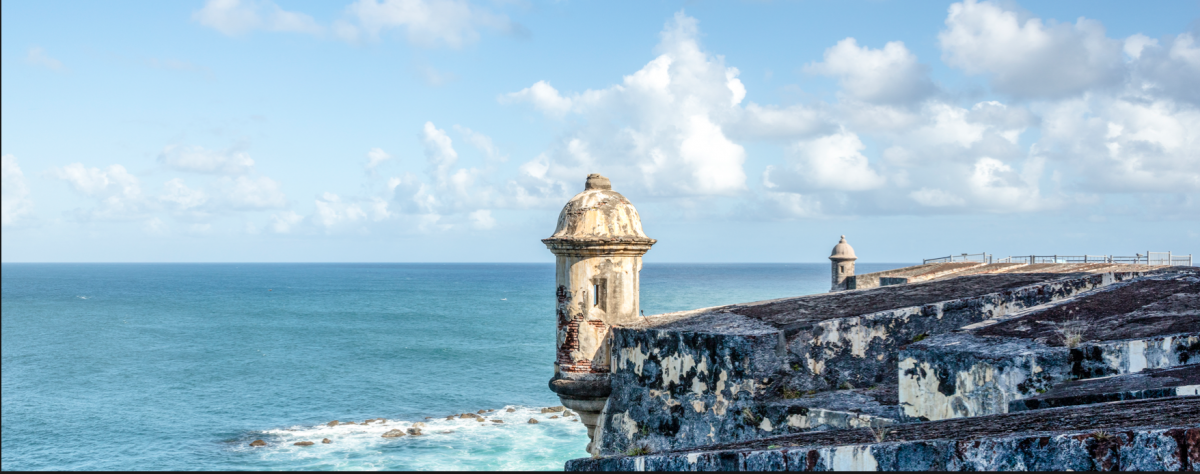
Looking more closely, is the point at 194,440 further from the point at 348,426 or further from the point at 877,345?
the point at 877,345

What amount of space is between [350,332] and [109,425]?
112 ft

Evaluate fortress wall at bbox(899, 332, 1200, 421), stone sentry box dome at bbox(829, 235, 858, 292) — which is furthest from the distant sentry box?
fortress wall at bbox(899, 332, 1200, 421)

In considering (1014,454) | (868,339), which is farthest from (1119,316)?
(1014,454)

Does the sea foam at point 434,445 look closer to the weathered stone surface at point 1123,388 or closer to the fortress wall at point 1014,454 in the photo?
the weathered stone surface at point 1123,388

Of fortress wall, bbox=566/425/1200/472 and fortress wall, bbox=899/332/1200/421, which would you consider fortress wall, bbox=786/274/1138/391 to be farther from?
fortress wall, bbox=566/425/1200/472

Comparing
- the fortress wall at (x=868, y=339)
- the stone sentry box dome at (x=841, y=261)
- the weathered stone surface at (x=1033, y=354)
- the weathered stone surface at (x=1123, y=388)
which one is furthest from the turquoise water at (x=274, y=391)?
Result: the weathered stone surface at (x=1123, y=388)

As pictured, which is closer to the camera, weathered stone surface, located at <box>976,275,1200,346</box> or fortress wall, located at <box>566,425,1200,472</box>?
fortress wall, located at <box>566,425,1200,472</box>

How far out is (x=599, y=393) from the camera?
9516mm

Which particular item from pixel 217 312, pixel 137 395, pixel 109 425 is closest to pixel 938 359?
pixel 109 425

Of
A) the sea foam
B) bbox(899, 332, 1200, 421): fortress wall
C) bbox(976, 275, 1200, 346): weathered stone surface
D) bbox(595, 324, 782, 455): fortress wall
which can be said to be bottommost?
the sea foam

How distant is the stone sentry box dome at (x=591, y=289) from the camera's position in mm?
9609

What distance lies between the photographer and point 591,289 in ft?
32.3

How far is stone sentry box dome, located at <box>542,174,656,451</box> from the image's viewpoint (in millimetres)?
9609

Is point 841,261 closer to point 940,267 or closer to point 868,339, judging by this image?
→ point 940,267
